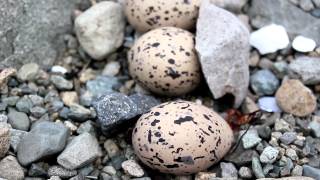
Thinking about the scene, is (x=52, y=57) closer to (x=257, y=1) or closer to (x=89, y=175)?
(x=89, y=175)

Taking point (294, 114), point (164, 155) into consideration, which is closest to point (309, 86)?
point (294, 114)

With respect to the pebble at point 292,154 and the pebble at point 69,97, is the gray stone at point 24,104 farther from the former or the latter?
the pebble at point 292,154

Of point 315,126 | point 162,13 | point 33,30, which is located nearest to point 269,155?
point 315,126

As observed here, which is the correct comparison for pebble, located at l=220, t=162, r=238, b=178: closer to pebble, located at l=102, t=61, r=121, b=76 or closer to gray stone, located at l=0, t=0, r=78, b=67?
pebble, located at l=102, t=61, r=121, b=76

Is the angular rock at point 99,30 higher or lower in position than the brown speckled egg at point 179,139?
higher

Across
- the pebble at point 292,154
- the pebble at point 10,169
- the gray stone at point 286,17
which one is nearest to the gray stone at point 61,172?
the pebble at point 10,169
